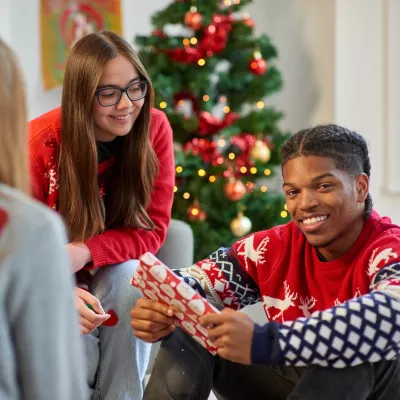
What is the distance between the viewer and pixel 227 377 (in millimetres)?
1790

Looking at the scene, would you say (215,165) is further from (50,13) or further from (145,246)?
(145,246)

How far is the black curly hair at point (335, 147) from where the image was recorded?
5.85 ft

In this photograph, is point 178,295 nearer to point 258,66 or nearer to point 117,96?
point 117,96

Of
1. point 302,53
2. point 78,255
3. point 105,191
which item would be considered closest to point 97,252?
point 78,255

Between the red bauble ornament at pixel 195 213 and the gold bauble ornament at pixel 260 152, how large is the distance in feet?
1.21

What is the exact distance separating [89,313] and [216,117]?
2.03m

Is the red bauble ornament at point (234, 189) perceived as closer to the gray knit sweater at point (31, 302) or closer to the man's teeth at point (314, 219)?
the man's teeth at point (314, 219)

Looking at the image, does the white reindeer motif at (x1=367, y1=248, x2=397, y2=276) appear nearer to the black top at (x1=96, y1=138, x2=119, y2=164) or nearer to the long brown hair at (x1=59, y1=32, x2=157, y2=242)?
the long brown hair at (x1=59, y1=32, x2=157, y2=242)

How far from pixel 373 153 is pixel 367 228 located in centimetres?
252

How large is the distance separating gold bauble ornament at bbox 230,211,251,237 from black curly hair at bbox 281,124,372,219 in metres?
1.96

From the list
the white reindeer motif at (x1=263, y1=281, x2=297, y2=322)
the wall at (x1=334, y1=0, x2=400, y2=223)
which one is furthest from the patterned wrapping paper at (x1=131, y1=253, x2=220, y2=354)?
the wall at (x1=334, y1=0, x2=400, y2=223)

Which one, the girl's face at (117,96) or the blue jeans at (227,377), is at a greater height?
the girl's face at (117,96)

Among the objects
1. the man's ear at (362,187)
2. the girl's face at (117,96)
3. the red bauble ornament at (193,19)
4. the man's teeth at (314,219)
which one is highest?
the red bauble ornament at (193,19)

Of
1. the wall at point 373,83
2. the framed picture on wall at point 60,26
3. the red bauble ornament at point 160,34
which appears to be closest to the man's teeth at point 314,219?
the red bauble ornament at point 160,34
